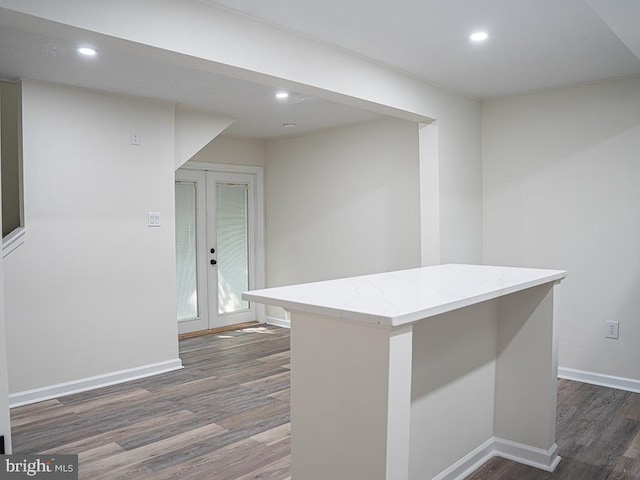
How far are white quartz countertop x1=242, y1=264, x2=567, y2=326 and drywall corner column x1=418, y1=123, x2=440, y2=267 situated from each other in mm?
1306

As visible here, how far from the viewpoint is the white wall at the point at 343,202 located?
185 inches

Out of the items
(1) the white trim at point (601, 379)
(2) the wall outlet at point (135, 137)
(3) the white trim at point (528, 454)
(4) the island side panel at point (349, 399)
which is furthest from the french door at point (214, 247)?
(4) the island side panel at point (349, 399)

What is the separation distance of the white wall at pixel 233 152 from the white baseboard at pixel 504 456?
4064mm

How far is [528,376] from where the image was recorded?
2.55m

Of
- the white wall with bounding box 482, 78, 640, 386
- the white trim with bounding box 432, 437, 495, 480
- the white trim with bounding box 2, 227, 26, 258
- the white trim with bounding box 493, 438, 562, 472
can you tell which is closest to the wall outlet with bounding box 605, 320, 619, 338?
the white wall with bounding box 482, 78, 640, 386

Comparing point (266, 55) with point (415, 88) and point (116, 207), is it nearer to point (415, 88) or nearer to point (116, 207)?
point (415, 88)

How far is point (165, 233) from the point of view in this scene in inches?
164

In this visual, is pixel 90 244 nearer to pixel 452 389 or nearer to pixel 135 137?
pixel 135 137

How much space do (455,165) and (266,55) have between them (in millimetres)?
1973

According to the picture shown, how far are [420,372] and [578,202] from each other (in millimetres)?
2438

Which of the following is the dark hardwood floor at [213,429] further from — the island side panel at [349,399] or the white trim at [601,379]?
the island side panel at [349,399]

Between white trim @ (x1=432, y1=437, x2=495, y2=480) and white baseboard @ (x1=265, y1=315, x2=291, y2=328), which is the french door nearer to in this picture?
white baseboard @ (x1=265, y1=315, x2=291, y2=328)

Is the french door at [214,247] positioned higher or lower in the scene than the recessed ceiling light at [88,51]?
lower

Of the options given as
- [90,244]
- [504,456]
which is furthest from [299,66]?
[504,456]
